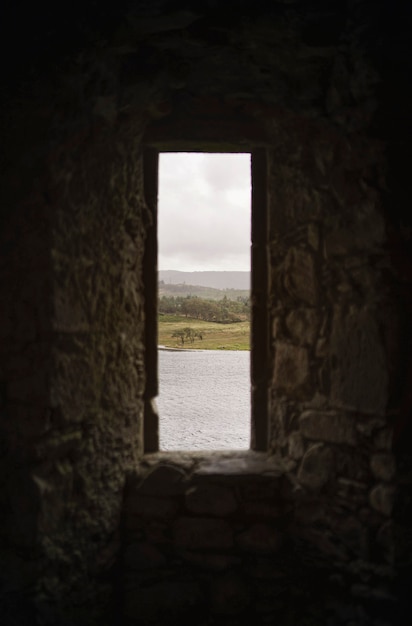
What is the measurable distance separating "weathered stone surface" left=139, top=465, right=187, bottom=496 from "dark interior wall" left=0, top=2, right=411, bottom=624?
0.10 metres

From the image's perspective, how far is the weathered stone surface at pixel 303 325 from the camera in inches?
75.5

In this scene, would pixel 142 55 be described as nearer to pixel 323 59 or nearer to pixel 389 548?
pixel 323 59

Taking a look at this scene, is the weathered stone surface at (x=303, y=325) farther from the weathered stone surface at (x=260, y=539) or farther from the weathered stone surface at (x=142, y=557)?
the weathered stone surface at (x=142, y=557)

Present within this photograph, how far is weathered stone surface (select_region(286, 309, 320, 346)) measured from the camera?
1.92 meters

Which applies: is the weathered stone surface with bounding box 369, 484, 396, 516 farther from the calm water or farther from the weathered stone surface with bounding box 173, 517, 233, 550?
the calm water

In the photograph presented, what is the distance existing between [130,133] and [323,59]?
32.3 inches

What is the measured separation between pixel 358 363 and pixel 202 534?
1.00m

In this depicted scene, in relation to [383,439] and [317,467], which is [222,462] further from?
[383,439]

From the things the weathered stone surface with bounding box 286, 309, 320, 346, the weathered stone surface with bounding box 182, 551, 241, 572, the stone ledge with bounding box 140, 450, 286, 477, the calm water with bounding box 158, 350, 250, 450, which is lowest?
→ the weathered stone surface with bounding box 182, 551, 241, 572

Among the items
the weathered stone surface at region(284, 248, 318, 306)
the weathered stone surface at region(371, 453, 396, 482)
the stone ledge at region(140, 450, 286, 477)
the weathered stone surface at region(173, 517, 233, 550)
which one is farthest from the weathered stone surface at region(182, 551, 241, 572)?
the weathered stone surface at region(284, 248, 318, 306)

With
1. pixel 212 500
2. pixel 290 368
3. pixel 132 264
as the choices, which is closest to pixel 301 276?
pixel 290 368

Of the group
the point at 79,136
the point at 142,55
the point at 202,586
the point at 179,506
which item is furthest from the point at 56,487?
the point at 142,55

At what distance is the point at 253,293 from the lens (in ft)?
7.20

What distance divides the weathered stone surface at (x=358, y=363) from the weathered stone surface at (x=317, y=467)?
218 mm
